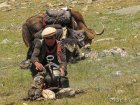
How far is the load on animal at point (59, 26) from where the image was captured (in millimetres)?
21684

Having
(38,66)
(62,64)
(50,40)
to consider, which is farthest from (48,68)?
(50,40)

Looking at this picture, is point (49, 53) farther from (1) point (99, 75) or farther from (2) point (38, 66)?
(1) point (99, 75)

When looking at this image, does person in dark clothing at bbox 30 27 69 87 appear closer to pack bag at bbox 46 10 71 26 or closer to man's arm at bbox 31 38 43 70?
man's arm at bbox 31 38 43 70

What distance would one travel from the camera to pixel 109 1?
184 ft

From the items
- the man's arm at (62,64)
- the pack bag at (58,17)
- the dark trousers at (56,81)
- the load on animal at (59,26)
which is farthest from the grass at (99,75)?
the pack bag at (58,17)

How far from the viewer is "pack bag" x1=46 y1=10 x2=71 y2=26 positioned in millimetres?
21625

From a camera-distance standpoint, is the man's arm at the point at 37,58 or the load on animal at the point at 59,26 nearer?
the man's arm at the point at 37,58

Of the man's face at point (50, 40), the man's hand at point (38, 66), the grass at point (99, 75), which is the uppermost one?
the man's face at point (50, 40)

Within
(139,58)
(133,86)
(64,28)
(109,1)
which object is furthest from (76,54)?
(109,1)

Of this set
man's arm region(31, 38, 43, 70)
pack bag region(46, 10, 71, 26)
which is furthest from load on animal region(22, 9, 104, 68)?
man's arm region(31, 38, 43, 70)

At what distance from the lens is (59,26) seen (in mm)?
21938

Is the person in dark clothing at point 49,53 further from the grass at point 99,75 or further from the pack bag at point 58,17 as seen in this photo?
the pack bag at point 58,17

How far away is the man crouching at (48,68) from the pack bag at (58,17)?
6599 mm

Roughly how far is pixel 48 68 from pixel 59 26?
7193mm
